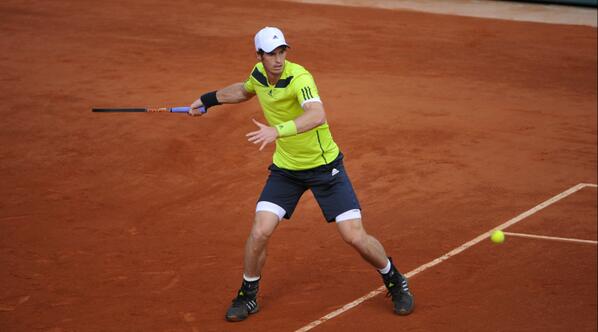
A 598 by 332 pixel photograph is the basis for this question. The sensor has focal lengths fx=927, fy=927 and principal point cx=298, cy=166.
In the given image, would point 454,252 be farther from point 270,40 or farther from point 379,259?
point 270,40

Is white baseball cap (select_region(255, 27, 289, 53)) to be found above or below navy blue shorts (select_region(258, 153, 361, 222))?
above

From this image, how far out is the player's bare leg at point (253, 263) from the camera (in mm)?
8484

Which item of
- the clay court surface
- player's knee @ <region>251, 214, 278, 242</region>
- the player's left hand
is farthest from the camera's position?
the clay court surface

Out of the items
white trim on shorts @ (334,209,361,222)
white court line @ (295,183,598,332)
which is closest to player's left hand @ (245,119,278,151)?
white trim on shorts @ (334,209,361,222)

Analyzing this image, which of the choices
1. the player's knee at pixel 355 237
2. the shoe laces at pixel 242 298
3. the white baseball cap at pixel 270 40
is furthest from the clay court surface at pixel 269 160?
the white baseball cap at pixel 270 40

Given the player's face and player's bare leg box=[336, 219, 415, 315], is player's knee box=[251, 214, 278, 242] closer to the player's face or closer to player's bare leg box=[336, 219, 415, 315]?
player's bare leg box=[336, 219, 415, 315]

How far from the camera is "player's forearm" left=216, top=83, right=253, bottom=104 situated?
879cm

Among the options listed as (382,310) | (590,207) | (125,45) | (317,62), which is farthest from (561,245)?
(125,45)

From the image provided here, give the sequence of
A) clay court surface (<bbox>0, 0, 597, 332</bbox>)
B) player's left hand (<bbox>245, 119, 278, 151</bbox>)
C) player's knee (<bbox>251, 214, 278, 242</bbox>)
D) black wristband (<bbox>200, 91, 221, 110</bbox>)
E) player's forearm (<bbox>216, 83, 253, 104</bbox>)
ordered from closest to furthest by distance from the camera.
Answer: player's left hand (<bbox>245, 119, 278, 151</bbox>), player's knee (<bbox>251, 214, 278, 242</bbox>), player's forearm (<bbox>216, 83, 253, 104</bbox>), black wristband (<bbox>200, 91, 221, 110</bbox>), clay court surface (<bbox>0, 0, 597, 332</bbox>)

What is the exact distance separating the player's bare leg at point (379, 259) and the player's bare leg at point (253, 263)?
67 centimetres

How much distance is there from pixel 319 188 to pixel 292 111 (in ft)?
2.64

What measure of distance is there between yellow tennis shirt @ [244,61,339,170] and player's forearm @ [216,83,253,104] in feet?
0.40

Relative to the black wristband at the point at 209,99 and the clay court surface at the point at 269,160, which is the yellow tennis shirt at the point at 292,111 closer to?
the black wristband at the point at 209,99

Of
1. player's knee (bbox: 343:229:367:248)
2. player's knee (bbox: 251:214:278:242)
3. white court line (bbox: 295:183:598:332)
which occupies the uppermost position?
player's knee (bbox: 251:214:278:242)
